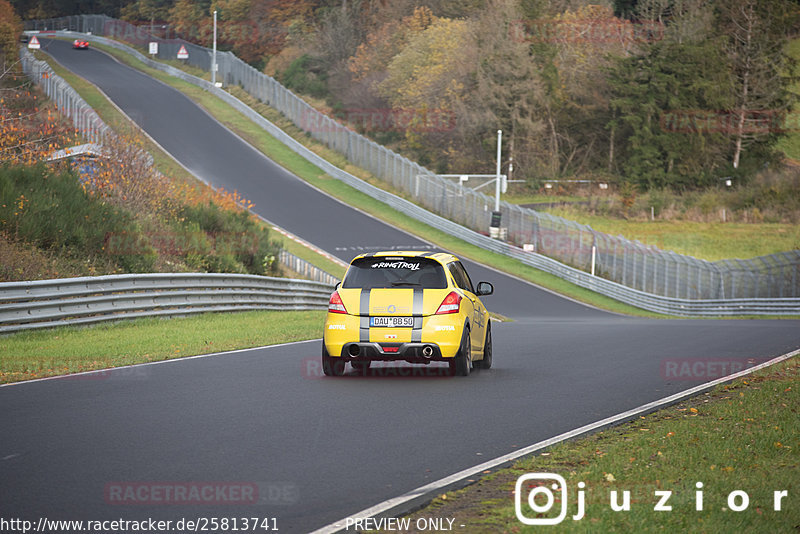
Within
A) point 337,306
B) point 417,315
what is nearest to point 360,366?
point 337,306

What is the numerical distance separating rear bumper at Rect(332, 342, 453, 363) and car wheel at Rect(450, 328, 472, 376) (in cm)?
30

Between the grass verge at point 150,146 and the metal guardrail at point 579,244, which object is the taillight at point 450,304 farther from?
the metal guardrail at point 579,244

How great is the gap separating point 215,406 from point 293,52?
98056 millimetres

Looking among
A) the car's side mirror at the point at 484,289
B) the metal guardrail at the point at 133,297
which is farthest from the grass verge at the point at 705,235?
the car's side mirror at the point at 484,289

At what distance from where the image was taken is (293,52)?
105875 mm

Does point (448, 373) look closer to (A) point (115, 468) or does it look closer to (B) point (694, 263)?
(A) point (115, 468)

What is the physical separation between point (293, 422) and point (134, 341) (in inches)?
359

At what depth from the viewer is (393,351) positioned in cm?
1341

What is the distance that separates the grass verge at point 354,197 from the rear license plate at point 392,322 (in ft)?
105

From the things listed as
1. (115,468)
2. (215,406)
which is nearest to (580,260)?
(215,406)

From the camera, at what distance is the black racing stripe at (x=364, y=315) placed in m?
13.5

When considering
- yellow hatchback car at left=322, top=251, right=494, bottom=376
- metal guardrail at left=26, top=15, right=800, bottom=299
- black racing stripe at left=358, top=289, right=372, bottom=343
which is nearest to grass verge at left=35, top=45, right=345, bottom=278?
metal guardrail at left=26, top=15, right=800, bottom=299

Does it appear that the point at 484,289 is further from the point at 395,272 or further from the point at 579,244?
the point at 579,244

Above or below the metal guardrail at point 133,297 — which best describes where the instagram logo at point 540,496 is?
above
